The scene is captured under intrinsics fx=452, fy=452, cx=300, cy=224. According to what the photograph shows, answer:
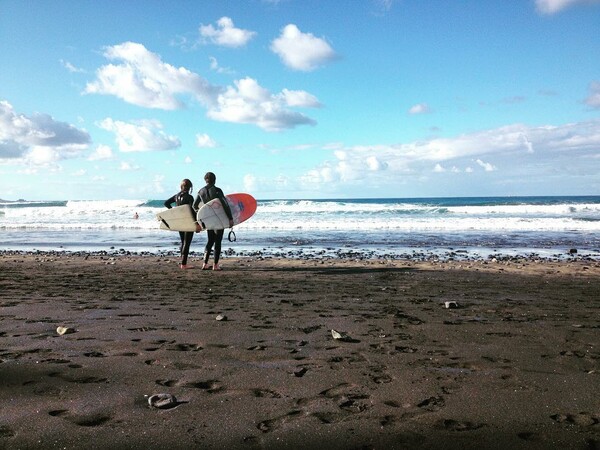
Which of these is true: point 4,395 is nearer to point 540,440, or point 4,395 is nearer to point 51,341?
point 51,341

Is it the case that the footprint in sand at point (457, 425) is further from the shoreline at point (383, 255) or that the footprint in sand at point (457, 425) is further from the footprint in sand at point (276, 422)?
the shoreline at point (383, 255)

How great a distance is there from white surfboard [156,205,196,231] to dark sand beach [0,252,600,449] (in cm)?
345

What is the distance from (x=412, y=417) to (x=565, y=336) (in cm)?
284

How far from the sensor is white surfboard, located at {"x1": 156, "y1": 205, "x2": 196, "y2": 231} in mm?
10990

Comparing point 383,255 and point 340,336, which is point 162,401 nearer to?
point 340,336

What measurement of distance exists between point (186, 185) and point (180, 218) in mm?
921

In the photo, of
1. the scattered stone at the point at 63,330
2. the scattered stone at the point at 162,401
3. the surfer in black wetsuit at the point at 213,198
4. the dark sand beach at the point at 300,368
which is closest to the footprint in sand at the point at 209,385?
the dark sand beach at the point at 300,368

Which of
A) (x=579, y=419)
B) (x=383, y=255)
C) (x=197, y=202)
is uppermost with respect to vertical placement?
(x=197, y=202)

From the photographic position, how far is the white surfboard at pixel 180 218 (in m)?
11.0

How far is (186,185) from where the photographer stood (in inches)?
428

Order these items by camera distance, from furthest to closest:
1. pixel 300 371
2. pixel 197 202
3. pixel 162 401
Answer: pixel 197 202 → pixel 300 371 → pixel 162 401

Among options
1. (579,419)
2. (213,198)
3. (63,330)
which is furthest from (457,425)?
(213,198)

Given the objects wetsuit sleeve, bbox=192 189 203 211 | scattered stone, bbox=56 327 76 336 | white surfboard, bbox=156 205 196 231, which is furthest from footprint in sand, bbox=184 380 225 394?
white surfboard, bbox=156 205 196 231

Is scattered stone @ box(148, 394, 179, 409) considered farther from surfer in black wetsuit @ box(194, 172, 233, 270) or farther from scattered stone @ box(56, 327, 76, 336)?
surfer in black wetsuit @ box(194, 172, 233, 270)
